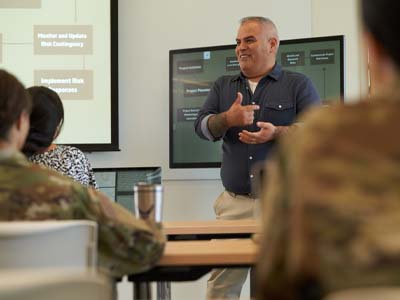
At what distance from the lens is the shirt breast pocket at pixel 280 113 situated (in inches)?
164

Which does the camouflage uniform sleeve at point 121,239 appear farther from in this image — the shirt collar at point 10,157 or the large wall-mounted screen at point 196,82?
the large wall-mounted screen at point 196,82

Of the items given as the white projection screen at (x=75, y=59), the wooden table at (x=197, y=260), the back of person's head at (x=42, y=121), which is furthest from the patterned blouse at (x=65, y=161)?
the white projection screen at (x=75, y=59)

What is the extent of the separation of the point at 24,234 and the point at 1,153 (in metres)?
0.34

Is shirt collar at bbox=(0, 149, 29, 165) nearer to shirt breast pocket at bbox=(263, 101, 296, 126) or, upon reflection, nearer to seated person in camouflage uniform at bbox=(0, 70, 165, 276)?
seated person in camouflage uniform at bbox=(0, 70, 165, 276)

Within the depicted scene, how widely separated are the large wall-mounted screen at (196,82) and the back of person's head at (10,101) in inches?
128

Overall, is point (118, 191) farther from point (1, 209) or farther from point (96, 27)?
point (1, 209)

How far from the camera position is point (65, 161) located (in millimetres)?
3324

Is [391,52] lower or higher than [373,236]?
higher

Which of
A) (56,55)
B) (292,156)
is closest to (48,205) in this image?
(292,156)

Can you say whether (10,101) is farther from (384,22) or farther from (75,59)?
(75,59)

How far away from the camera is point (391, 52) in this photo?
0.98m

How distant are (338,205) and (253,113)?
3167mm

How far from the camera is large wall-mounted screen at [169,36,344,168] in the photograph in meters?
4.93

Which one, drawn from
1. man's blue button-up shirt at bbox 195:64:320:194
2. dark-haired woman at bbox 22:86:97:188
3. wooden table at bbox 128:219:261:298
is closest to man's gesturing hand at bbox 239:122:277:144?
man's blue button-up shirt at bbox 195:64:320:194
